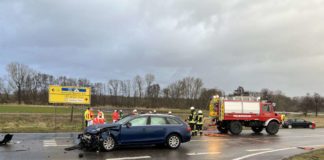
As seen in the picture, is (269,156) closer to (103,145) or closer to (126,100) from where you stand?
(103,145)

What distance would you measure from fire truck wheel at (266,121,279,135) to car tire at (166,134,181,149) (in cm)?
1130

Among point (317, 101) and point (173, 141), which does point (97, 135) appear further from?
point (317, 101)

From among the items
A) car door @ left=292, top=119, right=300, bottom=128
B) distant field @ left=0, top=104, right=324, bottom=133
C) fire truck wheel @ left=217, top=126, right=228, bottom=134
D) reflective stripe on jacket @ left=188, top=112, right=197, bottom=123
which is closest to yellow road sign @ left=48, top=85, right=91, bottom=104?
distant field @ left=0, top=104, right=324, bottom=133

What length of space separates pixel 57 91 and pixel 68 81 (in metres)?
93.1

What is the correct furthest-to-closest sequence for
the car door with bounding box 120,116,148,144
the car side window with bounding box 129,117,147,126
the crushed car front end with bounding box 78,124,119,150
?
the car side window with bounding box 129,117,147,126 → the car door with bounding box 120,116,148,144 → the crushed car front end with bounding box 78,124,119,150

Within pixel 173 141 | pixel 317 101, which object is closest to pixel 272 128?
pixel 173 141

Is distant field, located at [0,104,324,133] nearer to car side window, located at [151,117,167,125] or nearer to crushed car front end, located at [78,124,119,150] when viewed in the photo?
crushed car front end, located at [78,124,119,150]

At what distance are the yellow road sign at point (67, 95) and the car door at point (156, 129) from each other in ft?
42.9

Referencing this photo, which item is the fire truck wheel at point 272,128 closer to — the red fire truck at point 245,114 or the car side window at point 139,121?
the red fire truck at point 245,114

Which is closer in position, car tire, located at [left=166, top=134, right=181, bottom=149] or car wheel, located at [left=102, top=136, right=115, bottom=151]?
car wheel, located at [left=102, top=136, right=115, bottom=151]

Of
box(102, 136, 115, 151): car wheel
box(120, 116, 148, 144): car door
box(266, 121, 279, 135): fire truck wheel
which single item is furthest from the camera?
box(266, 121, 279, 135): fire truck wheel

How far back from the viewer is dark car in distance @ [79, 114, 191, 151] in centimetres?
1162

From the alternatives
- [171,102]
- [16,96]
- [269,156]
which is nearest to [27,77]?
[16,96]

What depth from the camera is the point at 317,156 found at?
10953 mm
